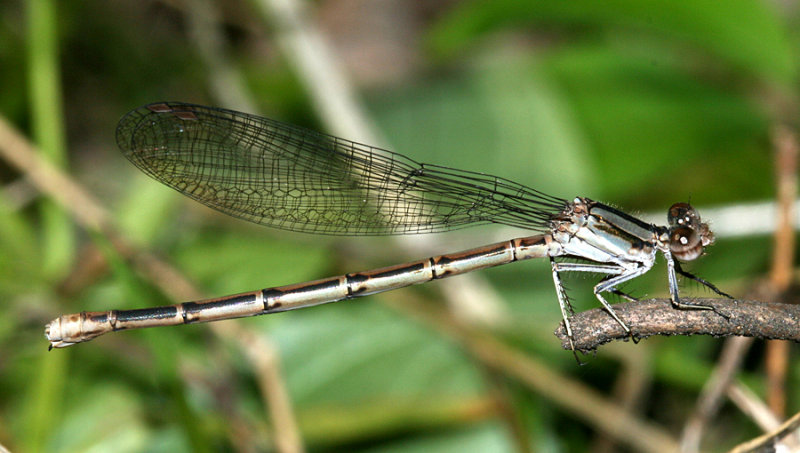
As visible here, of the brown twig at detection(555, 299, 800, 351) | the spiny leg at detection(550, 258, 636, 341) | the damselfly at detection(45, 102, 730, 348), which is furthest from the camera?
the damselfly at detection(45, 102, 730, 348)

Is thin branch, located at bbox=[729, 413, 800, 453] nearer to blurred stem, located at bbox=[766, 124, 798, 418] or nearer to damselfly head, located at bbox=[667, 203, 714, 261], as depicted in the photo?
blurred stem, located at bbox=[766, 124, 798, 418]

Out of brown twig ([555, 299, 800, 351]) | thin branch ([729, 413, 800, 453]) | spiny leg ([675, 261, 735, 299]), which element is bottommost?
thin branch ([729, 413, 800, 453])

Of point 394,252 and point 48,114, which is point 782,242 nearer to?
point 394,252

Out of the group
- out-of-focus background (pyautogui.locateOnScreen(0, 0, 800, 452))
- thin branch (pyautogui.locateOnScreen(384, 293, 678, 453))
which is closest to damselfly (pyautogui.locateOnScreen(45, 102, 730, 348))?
out-of-focus background (pyautogui.locateOnScreen(0, 0, 800, 452))

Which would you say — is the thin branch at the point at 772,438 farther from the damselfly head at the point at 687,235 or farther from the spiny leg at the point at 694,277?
the damselfly head at the point at 687,235

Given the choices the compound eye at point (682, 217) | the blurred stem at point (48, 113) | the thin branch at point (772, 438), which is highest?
the blurred stem at point (48, 113)

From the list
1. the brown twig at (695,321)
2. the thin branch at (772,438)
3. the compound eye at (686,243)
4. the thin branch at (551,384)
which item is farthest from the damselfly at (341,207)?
the thin branch at (551,384)

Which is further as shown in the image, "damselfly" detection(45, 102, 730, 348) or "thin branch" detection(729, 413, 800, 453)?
"damselfly" detection(45, 102, 730, 348)

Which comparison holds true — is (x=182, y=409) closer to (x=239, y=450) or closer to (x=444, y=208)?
(x=239, y=450)
